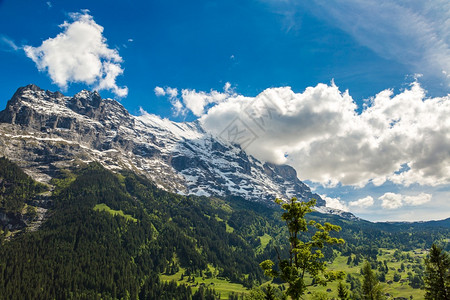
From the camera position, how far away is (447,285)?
3862 centimetres

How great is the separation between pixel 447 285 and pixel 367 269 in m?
17.5

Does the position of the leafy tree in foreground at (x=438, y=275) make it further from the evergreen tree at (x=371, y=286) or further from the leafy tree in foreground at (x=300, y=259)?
the leafy tree in foreground at (x=300, y=259)

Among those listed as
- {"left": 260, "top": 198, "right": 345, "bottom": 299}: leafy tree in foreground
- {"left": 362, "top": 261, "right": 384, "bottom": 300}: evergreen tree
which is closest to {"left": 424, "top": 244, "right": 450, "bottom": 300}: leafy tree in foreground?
{"left": 362, "top": 261, "right": 384, "bottom": 300}: evergreen tree

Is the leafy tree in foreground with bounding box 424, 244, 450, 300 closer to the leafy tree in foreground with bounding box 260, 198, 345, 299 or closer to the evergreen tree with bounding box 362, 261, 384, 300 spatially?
the evergreen tree with bounding box 362, 261, 384, 300

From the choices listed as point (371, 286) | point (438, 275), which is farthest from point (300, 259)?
point (371, 286)

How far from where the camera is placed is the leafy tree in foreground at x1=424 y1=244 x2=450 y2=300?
38.4m

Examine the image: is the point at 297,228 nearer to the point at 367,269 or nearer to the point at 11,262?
the point at 367,269

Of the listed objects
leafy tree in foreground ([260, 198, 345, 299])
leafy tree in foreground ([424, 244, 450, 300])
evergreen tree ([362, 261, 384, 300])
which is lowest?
evergreen tree ([362, 261, 384, 300])

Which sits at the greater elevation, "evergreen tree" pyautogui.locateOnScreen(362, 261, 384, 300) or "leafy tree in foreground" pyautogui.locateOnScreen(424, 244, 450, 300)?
"leafy tree in foreground" pyautogui.locateOnScreen(424, 244, 450, 300)

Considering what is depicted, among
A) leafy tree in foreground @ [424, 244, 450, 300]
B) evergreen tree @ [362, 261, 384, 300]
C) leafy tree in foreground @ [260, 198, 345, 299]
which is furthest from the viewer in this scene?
evergreen tree @ [362, 261, 384, 300]

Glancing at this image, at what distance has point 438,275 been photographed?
3919cm

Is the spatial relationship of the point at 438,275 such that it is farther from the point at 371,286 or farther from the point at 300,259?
the point at 300,259

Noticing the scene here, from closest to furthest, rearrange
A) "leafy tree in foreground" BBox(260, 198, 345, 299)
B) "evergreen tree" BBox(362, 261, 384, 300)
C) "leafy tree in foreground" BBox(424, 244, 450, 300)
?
"leafy tree in foreground" BBox(260, 198, 345, 299) < "leafy tree in foreground" BBox(424, 244, 450, 300) < "evergreen tree" BBox(362, 261, 384, 300)

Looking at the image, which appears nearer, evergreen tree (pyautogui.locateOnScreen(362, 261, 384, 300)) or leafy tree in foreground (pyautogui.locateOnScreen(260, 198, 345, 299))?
leafy tree in foreground (pyautogui.locateOnScreen(260, 198, 345, 299))
